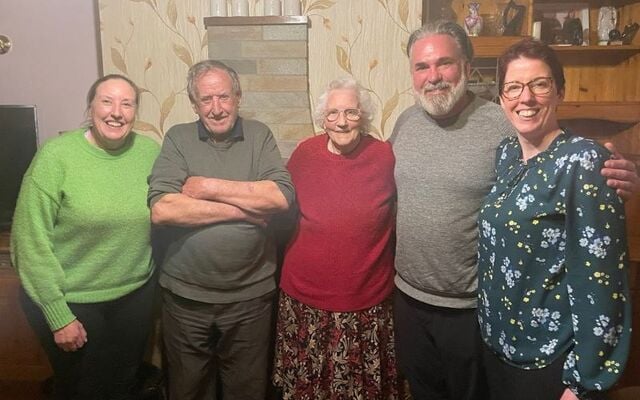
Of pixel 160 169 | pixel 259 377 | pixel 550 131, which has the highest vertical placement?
pixel 550 131

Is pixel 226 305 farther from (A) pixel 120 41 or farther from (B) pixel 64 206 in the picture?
(A) pixel 120 41

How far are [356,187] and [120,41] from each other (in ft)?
5.54

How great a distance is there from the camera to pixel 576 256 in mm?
1116

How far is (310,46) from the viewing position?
A: 2.56 metres

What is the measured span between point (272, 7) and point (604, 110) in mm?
1637

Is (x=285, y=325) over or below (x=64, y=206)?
below

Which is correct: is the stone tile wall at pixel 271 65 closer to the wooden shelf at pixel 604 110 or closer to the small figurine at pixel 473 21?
the small figurine at pixel 473 21

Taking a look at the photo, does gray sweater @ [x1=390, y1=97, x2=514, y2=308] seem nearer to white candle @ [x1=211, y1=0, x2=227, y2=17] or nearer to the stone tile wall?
the stone tile wall

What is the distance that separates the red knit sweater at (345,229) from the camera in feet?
5.45

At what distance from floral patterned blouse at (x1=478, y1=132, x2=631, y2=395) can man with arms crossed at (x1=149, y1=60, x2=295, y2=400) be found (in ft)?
2.33

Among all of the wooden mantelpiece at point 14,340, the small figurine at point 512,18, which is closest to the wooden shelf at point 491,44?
the small figurine at point 512,18

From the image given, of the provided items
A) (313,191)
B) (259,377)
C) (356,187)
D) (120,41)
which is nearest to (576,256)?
(356,187)

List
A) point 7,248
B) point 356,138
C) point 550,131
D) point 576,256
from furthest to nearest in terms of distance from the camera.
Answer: point 7,248, point 356,138, point 550,131, point 576,256

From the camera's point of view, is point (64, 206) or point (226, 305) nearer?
point (64, 206)
